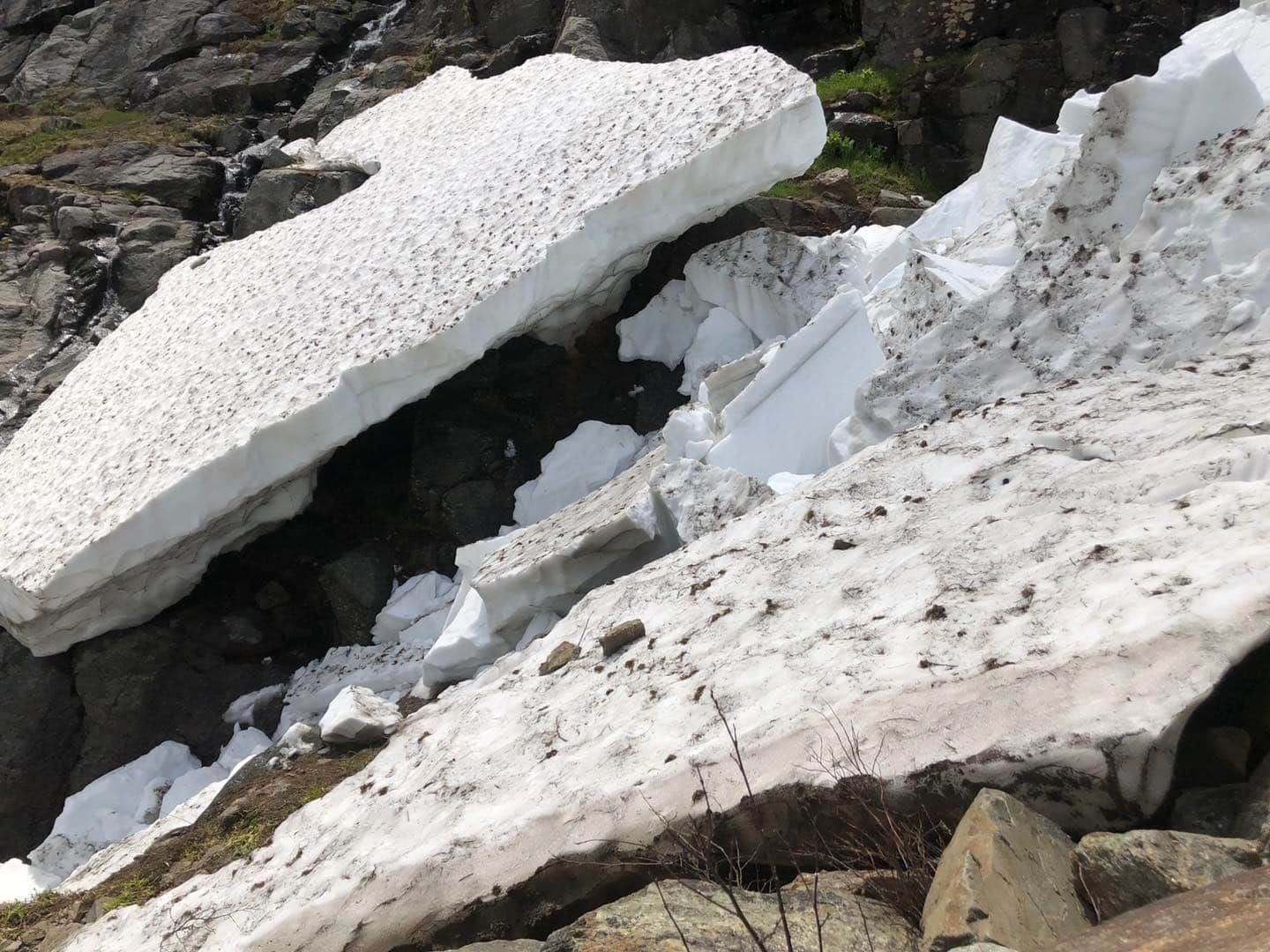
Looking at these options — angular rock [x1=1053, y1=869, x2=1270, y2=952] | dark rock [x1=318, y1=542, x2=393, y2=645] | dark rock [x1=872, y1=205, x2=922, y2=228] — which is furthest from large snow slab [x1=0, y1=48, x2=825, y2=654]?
angular rock [x1=1053, y1=869, x2=1270, y2=952]

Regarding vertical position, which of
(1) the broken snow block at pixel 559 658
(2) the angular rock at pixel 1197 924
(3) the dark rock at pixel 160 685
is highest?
(2) the angular rock at pixel 1197 924

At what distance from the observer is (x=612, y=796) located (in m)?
2.74

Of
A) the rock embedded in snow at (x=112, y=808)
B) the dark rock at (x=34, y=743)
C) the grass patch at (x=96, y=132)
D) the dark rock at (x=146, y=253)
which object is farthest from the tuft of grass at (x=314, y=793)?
the grass patch at (x=96, y=132)

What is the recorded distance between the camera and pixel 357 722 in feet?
14.3

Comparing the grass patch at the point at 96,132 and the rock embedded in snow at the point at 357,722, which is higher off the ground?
the grass patch at the point at 96,132

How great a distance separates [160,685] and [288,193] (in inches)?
225

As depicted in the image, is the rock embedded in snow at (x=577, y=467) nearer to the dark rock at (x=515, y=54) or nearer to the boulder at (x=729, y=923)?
the boulder at (x=729, y=923)

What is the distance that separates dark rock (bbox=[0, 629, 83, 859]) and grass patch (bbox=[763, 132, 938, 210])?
25.8ft

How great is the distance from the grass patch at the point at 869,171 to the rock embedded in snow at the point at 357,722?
22.7ft

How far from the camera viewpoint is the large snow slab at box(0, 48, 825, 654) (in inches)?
240

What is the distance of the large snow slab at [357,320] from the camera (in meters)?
6.09

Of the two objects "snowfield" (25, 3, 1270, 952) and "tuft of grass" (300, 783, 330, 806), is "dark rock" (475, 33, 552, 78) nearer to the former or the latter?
"snowfield" (25, 3, 1270, 952)

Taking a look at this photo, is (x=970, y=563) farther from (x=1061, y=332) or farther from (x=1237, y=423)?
(x=1061, y=332)

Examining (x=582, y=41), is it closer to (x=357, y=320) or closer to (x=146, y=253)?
(x=146, y=253)
